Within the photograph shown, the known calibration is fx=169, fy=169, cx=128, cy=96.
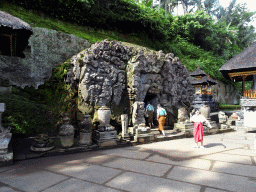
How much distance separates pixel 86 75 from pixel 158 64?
169 inches

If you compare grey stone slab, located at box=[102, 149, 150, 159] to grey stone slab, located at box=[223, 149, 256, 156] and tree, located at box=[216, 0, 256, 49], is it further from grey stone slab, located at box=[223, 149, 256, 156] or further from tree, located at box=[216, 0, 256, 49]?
tree, located at box=[216, 0, 256, 49]

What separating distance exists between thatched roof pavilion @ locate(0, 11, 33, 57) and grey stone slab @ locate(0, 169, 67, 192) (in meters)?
4.01

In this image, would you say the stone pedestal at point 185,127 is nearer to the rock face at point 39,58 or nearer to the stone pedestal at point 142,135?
the stone pedestal at point 142,135

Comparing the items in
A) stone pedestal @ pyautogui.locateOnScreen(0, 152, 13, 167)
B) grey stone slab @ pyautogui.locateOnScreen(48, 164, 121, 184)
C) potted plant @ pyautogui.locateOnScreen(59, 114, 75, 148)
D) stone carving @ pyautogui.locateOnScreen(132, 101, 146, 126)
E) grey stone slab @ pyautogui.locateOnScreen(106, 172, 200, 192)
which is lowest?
grey stone slab @ pyautogui.locateOnScreen(106, 172, 200, 192)

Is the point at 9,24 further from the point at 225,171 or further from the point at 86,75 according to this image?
the point at 225,171

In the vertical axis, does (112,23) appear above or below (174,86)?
above

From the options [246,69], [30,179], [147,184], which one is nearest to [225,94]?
[246,69]

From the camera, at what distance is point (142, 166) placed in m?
4.49

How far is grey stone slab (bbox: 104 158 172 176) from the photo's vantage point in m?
4.15

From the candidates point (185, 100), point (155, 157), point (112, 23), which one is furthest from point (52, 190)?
point (112, 23)

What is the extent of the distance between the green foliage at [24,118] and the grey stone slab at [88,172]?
135 centimetres

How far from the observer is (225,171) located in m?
4.12

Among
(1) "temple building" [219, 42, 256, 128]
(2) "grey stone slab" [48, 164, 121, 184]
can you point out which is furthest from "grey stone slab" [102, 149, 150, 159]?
(1) "temple building" [219, 42, 256, 128]

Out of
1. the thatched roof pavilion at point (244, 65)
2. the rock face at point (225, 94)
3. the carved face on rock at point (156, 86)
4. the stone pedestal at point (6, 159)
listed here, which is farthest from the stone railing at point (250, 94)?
the stone pedestal at point (6, 159)
